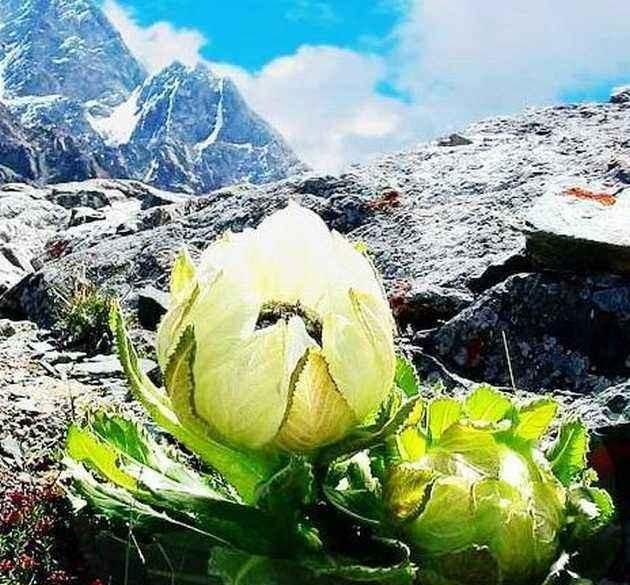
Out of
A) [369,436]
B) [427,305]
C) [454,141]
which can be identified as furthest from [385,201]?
[369,436]

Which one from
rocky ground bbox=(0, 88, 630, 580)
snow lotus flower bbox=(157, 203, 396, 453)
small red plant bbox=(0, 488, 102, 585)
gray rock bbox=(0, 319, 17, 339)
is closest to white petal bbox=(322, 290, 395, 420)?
snow lotus flower bbox=(157, 203, 396, 453)

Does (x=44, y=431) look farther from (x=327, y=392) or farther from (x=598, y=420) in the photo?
(x=327, y=392)

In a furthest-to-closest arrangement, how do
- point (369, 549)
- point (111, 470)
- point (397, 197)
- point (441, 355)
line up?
1. point (397, 197)
2. point (441, 355)
3. point (111, 470)
4. point (369, 549)

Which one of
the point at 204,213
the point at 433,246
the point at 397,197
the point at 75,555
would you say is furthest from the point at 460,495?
the point at 204,213

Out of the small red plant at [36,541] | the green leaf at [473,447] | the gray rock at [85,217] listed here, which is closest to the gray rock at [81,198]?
the gray rock at [85,217]

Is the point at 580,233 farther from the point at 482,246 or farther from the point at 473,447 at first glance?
the point at 473,447

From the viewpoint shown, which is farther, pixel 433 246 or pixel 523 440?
pixel 433 246

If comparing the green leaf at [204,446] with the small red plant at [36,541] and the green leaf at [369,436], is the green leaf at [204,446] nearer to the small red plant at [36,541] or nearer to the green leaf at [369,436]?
the green leaf at [369,436]
